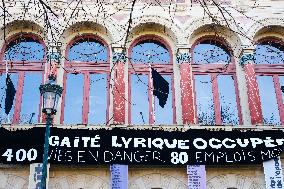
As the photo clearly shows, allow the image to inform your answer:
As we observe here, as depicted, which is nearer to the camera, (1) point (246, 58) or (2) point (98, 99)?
(2) point (98, 99)

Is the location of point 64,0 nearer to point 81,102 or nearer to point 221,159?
point 81,102

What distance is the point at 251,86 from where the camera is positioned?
15.1m

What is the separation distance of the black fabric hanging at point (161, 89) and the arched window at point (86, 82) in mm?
1559

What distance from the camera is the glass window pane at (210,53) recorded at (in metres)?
16.3

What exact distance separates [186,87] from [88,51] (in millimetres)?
3608

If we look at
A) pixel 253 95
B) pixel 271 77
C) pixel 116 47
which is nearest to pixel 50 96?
pixel 116 47

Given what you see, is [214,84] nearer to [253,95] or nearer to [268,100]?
[253,95]

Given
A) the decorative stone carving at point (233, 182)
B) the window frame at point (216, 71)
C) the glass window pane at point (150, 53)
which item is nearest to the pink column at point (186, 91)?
the window frame at point (216, 71)

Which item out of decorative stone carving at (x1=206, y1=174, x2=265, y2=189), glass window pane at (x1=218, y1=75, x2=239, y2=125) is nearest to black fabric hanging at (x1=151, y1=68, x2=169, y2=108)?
glass window pane at (x1=218, y1=75, x2=239, y2=125)

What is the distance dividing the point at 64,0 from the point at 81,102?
3.74 metres

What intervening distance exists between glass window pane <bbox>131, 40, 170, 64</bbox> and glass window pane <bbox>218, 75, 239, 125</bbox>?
77.2 inches

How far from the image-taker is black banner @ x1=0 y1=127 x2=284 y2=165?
43.7 ft

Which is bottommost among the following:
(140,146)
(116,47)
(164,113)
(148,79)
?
(140,146)

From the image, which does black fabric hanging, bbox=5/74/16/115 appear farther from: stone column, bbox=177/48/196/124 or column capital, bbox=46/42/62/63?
stone column, bbox=177/48/196/124
